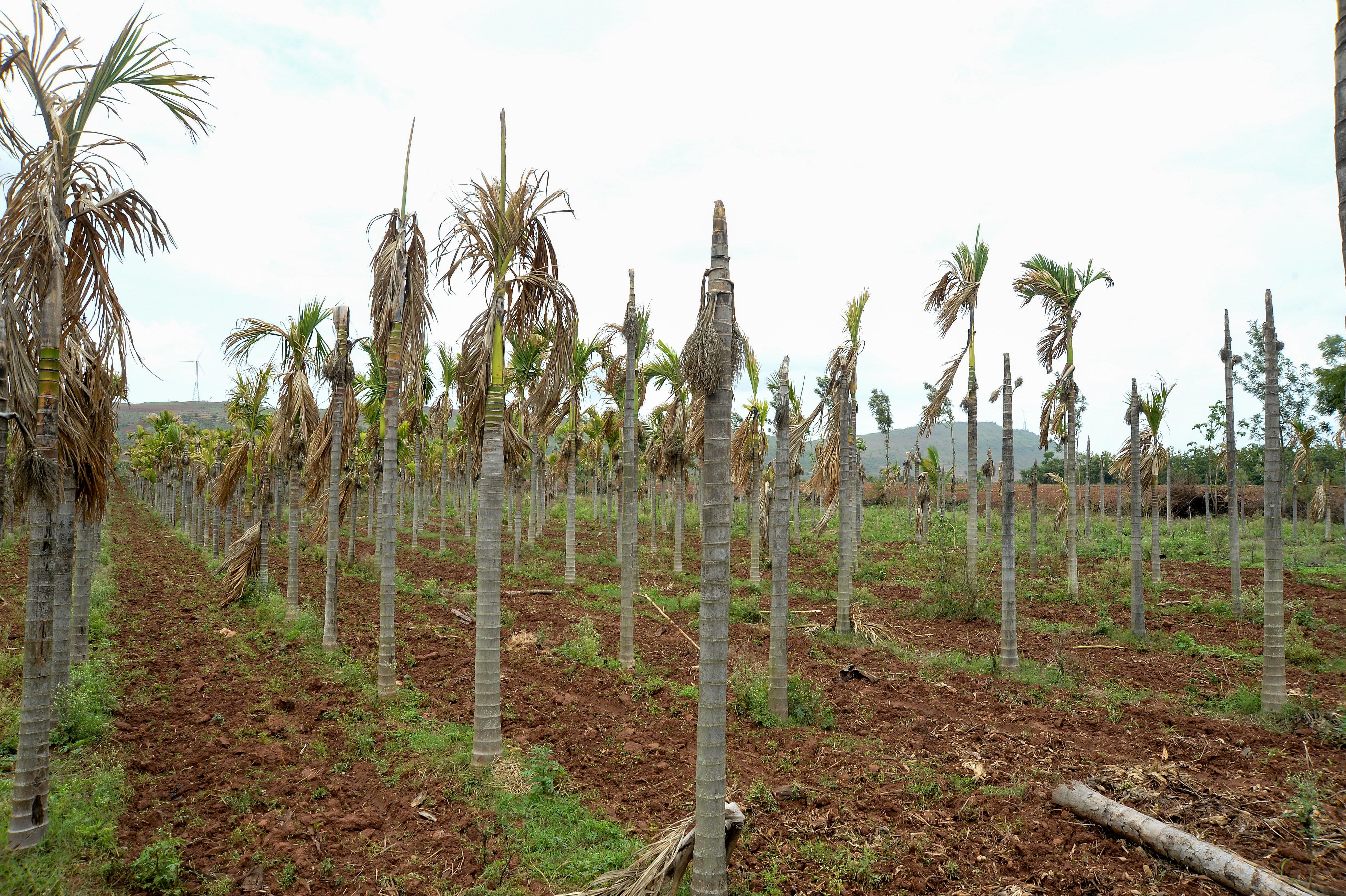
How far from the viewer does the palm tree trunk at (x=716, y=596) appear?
4.65 metres

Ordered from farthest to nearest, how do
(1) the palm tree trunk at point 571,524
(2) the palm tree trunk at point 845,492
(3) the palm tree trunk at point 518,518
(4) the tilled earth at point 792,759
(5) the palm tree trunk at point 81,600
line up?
(3) the palm tree trunk at point 518,518, (1) the palm tree trunk at point 571,524, (2) the palm tree trunk at point 845,492, (5) the palm tree trunk at point 81,600, (4) the tilled earth at point 792,759

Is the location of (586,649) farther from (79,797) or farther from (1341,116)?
(1341,116)

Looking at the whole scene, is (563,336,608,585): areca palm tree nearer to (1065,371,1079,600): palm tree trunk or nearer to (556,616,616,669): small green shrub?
(556,616,616,669): small green shrub

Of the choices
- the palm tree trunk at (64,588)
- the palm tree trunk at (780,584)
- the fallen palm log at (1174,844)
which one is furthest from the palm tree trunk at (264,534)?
the fallen palm log at (1174,844)

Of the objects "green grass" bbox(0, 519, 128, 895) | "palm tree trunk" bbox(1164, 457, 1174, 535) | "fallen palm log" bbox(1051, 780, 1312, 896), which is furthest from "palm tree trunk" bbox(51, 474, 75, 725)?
"palm tree trunk" bbox(1164, 457, 1174, 535)

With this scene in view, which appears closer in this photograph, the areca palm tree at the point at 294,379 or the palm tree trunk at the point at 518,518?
the areca palm tree at the point at 294,379

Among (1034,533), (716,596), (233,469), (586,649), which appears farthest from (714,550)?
(1034,533)

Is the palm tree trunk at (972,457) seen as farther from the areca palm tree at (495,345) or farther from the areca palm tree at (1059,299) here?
the areca palm tree at (495,345)

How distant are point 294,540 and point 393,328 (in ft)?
21.0

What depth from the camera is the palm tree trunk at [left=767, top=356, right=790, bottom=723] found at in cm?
Result: 921

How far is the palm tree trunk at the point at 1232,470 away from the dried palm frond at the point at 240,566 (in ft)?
73.4

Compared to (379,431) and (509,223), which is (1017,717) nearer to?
(509,223)

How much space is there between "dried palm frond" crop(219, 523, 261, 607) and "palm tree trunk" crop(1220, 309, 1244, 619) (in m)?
22.4

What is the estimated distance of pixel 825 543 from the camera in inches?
1345
